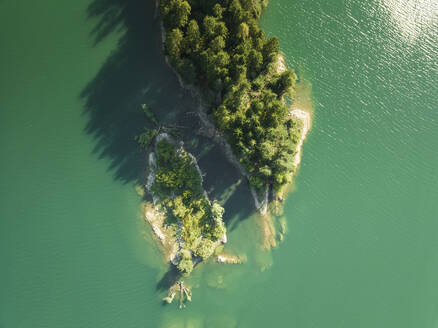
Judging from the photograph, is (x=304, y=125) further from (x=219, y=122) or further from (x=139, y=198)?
(x=139, y=198)

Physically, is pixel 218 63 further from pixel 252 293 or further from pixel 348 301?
pixel 348 301

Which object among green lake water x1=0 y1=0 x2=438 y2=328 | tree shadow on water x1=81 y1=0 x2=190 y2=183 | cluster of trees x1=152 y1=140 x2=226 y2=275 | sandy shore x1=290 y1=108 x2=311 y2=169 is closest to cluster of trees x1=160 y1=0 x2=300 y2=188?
sandy shore x1=290 y1=108 x2=311 y2=169

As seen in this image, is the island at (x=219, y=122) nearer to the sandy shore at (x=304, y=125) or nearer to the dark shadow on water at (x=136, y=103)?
the sandy shore at (x=304, y=125)

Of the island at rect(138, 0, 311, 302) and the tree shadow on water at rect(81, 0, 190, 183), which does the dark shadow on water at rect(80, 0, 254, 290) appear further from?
the island at rect(138, 0, 311, 302)

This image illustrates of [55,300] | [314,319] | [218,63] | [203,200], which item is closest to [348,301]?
[314,319]

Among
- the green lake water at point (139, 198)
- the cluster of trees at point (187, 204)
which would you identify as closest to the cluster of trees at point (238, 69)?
the green lake water at point (139, 198)
